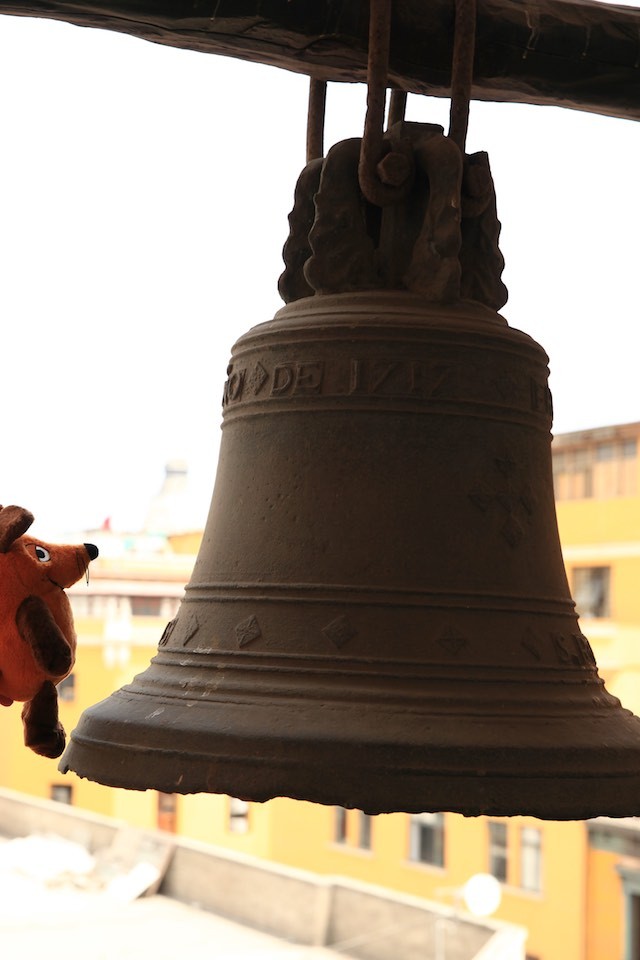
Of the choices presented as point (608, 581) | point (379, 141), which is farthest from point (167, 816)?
point (379, 141)

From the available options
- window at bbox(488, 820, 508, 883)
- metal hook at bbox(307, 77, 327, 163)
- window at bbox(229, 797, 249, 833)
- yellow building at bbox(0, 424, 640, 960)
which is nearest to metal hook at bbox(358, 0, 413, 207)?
metal hook at bbox(307, 77, 327, 163)

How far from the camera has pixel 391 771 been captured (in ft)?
4.11

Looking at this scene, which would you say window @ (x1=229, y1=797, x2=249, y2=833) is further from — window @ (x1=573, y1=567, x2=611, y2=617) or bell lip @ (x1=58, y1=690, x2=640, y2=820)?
bell lip @ (x1=58, y1=690, x2=640, y2=820)

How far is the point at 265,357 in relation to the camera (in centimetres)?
156

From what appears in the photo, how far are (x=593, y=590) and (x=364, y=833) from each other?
3.60 m

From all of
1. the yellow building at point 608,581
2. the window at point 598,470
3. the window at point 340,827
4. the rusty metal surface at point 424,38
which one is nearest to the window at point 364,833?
the window at point 340,827

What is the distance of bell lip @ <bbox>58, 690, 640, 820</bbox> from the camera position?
1.25 metres

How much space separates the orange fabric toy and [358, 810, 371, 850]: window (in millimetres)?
Answer: 12854

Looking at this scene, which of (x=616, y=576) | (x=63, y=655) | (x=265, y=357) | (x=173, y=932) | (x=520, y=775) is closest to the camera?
(x=520, y=775)

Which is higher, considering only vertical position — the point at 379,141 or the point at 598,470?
the point at 598,470

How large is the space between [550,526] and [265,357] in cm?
38

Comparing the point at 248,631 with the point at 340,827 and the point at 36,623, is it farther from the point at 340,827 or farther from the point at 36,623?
the point at 340,827

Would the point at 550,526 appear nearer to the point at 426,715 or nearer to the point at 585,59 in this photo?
the point at 426,715

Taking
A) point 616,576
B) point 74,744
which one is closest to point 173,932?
point 616,576
